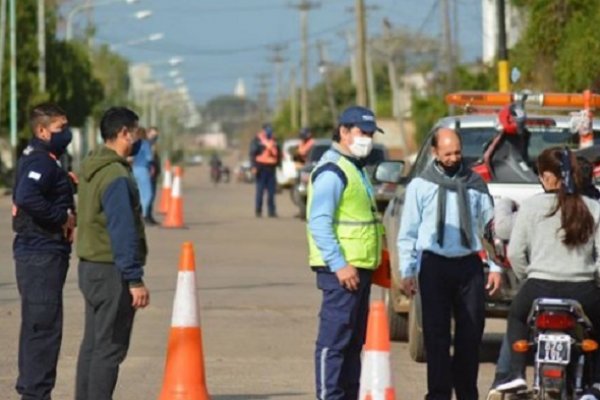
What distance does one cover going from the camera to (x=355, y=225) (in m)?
10.8

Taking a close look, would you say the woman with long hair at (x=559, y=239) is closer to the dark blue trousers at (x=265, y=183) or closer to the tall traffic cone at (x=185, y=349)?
the tall traffic cone at (x=185, y=349)

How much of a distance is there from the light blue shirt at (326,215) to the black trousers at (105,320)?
109cm

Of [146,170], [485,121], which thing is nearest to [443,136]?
[485,121]

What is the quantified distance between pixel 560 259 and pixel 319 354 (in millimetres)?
1446

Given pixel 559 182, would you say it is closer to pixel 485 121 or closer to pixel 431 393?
pixel 431 393

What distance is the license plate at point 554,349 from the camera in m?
10.7

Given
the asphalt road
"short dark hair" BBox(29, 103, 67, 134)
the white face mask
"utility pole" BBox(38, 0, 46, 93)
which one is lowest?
the asphalt road

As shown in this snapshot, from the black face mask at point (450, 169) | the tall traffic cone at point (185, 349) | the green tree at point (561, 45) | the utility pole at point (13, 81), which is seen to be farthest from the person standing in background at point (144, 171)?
the utility pole at point (13, 81)

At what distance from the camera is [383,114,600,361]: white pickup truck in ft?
47.7

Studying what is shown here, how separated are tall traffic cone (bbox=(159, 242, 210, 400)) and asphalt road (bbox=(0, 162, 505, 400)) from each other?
104cm

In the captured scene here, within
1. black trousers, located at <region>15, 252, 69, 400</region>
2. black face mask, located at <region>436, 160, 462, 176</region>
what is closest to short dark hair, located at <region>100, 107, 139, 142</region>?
black trousers, located at <region>15, 252, 69, 400</region>

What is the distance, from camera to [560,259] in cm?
1084

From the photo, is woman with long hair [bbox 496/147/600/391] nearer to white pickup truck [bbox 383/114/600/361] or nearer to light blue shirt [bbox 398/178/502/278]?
light blue shirt [bbox 398/178/502/278]

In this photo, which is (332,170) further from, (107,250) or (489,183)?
(489,183)
